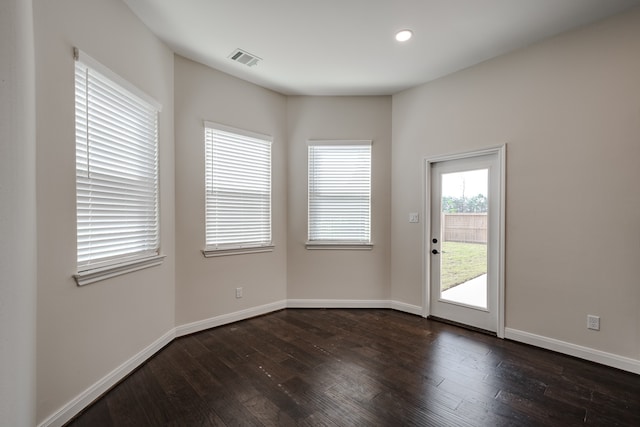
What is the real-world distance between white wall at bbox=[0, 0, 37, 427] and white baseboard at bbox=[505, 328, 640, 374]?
373 centimetres

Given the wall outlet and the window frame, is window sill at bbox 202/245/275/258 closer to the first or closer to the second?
the window frame

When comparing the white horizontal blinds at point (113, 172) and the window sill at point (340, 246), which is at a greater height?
the white horizontal blinds at point (113, 172)

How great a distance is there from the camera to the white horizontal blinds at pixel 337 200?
4.01 metres

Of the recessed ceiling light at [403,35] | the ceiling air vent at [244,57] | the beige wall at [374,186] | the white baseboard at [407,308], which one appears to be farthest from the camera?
the white baseboard at [407,308]

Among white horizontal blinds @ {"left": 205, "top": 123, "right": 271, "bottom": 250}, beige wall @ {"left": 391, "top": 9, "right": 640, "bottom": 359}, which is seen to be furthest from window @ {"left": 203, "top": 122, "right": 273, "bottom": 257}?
beige wall @ {"left": 391, "top": 9, "right": 640, "bottom": 359}

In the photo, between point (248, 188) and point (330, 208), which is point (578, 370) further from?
point (248, 188)

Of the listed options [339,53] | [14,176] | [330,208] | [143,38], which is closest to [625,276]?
[330,208]

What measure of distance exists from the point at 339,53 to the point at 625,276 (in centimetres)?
328

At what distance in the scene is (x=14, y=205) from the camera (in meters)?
1.10

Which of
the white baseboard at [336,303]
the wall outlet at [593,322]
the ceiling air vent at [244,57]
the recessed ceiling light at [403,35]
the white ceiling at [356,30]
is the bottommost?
the white baseboard at [336,303]

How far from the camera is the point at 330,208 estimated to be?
4020 mm

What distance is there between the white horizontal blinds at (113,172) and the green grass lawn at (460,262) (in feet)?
10.8

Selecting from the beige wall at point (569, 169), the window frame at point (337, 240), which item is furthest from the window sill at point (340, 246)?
the beige wall at point (569, 169)

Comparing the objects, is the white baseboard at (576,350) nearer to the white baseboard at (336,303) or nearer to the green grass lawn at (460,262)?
the green grass lawn at (460,262)
